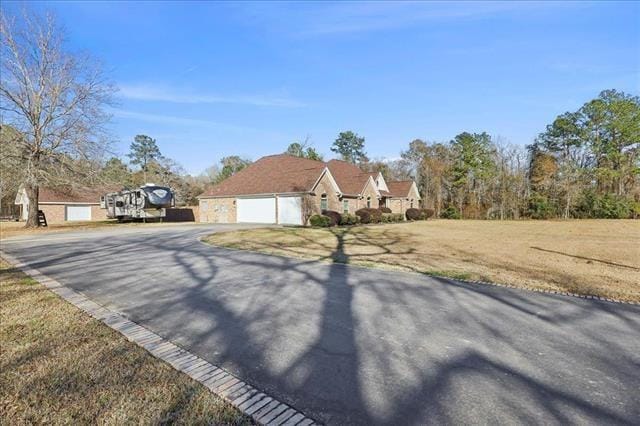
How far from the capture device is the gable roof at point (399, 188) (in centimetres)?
3912

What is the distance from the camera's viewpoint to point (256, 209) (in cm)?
2795

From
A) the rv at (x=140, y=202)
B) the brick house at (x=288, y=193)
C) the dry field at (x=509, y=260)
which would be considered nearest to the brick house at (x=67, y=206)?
the rv at (x=140, y=202)

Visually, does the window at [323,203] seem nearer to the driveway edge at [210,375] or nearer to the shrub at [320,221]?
the shrub at [320,221]

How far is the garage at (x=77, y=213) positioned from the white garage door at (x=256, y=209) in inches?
829

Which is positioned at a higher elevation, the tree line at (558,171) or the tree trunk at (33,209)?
the tree line at (558,171)

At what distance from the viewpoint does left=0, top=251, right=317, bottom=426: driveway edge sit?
101 inches

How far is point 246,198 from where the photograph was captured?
2859 centimetres

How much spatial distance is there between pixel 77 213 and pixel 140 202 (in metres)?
14.7

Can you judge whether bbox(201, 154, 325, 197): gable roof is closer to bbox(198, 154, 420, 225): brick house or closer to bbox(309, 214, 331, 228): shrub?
bbox(198, 154, 420, 225): brick house

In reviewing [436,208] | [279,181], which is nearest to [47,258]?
[279,181]

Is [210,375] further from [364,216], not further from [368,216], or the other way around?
[368,216]

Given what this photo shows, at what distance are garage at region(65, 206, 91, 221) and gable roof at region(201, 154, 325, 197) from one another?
16.9 m

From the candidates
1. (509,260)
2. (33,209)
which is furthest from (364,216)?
(33,209)

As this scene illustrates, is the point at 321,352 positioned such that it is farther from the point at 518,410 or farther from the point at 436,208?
the point at 436,208
